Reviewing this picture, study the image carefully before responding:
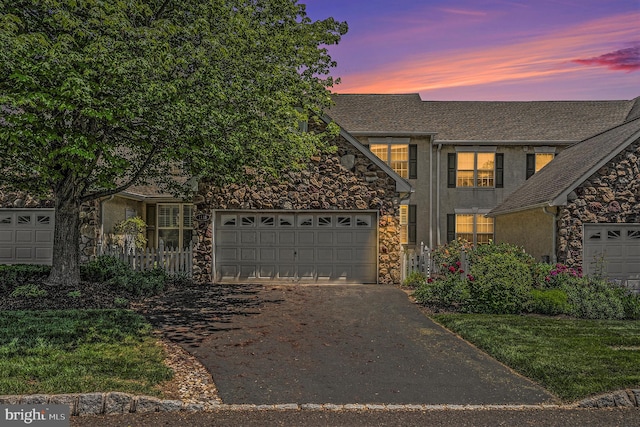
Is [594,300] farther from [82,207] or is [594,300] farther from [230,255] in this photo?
[82,207]

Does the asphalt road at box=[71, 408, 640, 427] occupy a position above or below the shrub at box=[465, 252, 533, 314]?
below

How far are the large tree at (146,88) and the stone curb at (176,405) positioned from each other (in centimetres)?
559

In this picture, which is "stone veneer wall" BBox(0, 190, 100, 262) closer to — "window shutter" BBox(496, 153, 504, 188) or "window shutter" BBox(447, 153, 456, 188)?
"window shutter" BBox(447, 153, 456, 188)

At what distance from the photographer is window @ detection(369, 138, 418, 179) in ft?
73.6

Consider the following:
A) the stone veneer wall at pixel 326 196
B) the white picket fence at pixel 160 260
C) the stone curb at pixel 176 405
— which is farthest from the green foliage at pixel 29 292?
the stone curb at pixel 176 405

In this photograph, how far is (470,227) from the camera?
74.3ft

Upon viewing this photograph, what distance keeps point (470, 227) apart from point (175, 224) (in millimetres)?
13230

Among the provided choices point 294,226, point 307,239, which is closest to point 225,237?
point 294,226

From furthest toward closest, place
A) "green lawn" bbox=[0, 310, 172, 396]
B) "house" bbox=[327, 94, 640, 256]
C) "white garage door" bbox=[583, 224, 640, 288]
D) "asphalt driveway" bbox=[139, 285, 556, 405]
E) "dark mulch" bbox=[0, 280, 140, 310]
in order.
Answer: "house" bbox=[327, 94, 640, 256] < "white garage door" bbox=[583, 224, 640, 288] < "dark mulch" bbox=[0, 280, 140, 310] < "asphalt driveway" bbox=[139, 285, 556, 405] < "green lawn" bbox=[0, 310, 172, 396]

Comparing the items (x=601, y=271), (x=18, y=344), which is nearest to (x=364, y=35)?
(x=601, y=271)

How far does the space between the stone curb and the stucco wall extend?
31.7ft

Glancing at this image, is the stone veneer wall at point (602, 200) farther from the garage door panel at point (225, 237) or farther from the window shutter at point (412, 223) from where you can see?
the garage door panel at point (225, 237)

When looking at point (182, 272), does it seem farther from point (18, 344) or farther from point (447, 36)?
point (447, 36)

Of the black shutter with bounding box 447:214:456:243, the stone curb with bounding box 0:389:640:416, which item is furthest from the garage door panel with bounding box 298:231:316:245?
the stone curb with bounding box 0:389:640:416
